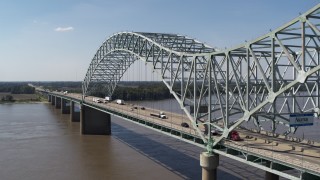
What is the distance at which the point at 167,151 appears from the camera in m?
50.8

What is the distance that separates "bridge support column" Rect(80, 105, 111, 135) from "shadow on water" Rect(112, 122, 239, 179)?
196cm

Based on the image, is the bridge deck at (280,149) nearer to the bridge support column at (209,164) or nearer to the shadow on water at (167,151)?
the bridge support column at (209,164)

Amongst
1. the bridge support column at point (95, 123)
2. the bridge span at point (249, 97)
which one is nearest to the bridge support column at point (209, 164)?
the bridge span at point (249, 97)

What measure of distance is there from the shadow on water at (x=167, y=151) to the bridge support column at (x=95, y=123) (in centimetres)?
196

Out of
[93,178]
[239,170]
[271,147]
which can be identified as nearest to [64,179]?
[93,178]

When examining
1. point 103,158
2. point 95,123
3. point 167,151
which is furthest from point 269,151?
point 95,123

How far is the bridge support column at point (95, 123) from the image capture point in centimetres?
7284

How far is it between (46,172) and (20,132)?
3310 centimetres

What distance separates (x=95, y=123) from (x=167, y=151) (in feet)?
88.8

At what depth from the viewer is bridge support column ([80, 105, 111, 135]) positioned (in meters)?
72.8

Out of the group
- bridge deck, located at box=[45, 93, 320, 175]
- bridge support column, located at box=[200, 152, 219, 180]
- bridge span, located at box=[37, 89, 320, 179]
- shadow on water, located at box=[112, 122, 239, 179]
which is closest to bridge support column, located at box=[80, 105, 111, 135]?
shadow on water, located at box=[112, 122, 239, 179]

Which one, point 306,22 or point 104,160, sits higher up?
point 306,22

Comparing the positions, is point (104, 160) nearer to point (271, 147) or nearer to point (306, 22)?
point (271, 147)

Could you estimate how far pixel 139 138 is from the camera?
206 feet
